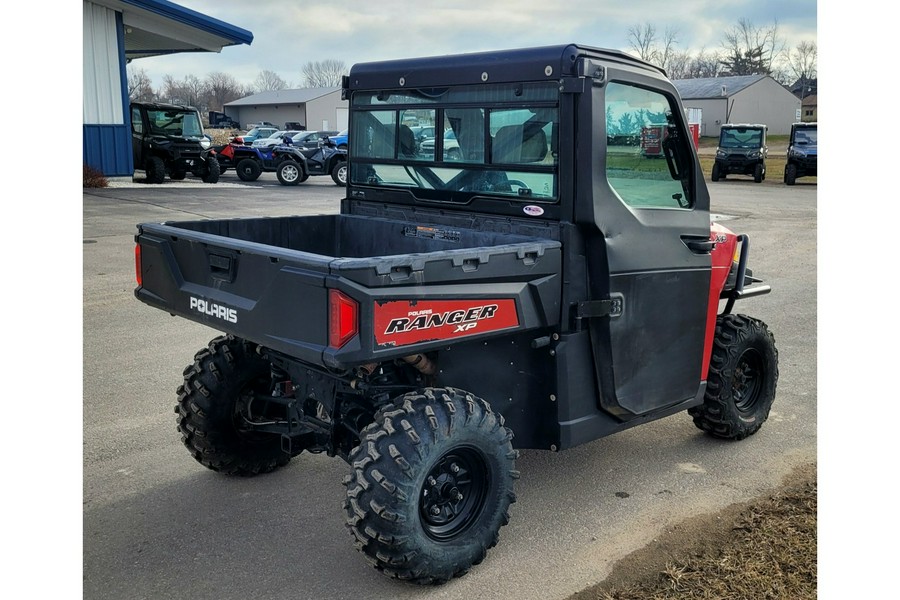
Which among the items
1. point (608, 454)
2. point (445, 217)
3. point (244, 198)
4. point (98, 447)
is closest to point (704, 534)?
point (608, 454)

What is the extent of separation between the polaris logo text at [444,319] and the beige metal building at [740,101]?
65.3 meters

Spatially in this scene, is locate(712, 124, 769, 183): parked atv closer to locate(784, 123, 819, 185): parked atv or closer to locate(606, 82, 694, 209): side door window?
locate(784, 123, 819, 185): parked atv

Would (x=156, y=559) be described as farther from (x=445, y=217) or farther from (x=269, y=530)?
(x=445, y=217)

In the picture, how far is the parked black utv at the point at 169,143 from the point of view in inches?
908

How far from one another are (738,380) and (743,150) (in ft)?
81.3

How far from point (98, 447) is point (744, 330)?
3714mm

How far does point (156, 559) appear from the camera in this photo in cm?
379

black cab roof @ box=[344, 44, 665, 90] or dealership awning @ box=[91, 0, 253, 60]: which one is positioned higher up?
dealership awning @ box=[91, 0, 253, 60]

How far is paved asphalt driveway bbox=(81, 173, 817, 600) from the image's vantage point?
3.64m

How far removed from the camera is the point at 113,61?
21562 mm

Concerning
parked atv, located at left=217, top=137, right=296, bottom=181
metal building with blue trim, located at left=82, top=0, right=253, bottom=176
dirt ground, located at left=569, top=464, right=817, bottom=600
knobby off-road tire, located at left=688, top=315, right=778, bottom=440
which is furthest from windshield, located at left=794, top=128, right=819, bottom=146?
dirt ground, located at left=569, top=464, right=817, bottom=600

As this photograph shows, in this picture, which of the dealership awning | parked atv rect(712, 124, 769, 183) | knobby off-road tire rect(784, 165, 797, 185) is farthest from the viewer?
parked atv rect(712, 124, 769, 183)

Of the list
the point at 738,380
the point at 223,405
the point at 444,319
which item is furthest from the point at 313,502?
the point at 738,380

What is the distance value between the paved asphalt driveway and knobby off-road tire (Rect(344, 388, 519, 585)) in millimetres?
173
